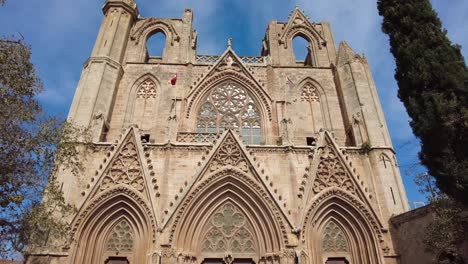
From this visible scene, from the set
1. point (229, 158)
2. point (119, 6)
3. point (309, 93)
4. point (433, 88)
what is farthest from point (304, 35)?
point (433, 88)

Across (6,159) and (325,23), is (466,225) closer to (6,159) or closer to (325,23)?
(6,159)

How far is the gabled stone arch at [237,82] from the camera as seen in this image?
15836mm

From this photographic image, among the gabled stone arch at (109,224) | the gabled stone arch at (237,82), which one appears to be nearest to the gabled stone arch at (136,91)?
the gabled stone arch at (237,82)

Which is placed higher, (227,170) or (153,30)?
(153,30)

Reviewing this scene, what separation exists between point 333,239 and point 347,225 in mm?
799

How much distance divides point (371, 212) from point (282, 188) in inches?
135

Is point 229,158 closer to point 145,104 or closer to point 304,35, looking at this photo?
point 145,104

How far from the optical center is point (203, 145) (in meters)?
13.1

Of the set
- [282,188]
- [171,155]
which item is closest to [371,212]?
[282,188]

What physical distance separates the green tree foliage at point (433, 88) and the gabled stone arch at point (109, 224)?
364 inches

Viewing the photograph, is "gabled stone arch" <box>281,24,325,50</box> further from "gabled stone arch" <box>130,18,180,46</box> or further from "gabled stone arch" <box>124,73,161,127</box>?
"gabled stone arch" <box>124,73,161,127</box>

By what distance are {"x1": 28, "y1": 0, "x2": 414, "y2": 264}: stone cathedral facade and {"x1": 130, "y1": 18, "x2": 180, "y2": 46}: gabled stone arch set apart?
2.13 meters

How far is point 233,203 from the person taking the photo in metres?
12.5

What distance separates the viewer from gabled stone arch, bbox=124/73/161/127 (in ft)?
51.3
